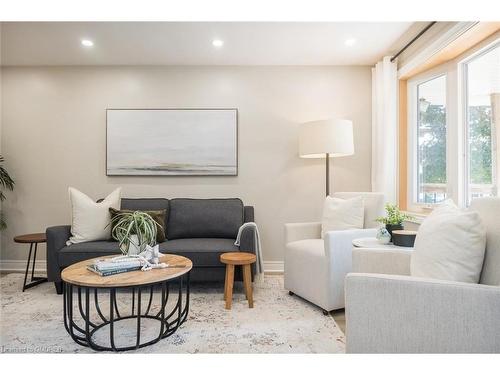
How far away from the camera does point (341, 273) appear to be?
8.41 feet

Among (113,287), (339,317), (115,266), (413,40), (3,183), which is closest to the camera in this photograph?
(113,287)

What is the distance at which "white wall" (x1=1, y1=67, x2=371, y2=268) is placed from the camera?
12.7 feet

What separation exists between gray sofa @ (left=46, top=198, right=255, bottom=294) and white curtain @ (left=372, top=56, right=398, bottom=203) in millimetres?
1461

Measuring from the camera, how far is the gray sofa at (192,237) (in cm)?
297

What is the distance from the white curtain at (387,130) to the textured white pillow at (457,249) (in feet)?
6.78

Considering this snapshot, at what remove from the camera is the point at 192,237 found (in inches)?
135

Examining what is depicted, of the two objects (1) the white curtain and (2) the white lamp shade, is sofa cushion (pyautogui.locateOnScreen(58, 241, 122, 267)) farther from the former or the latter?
(1) the white curtain

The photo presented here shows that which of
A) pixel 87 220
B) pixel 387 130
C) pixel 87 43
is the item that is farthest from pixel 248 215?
pixel 87 43

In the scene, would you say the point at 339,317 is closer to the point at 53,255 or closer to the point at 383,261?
the point at 383,261

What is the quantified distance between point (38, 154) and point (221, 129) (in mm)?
2209

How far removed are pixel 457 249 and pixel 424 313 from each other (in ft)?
1.05

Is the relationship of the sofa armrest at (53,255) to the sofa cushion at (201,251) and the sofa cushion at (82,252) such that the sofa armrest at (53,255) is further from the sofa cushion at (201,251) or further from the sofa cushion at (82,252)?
the sofa cushion at (201,251)

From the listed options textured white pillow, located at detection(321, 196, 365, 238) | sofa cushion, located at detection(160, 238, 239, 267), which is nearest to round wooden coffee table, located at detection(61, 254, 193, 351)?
sofa cushion, located at detection(160, 238, 239, 267)

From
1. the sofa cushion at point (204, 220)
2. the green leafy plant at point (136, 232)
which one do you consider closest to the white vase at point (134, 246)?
the green leafy plant at point (136, 232)
